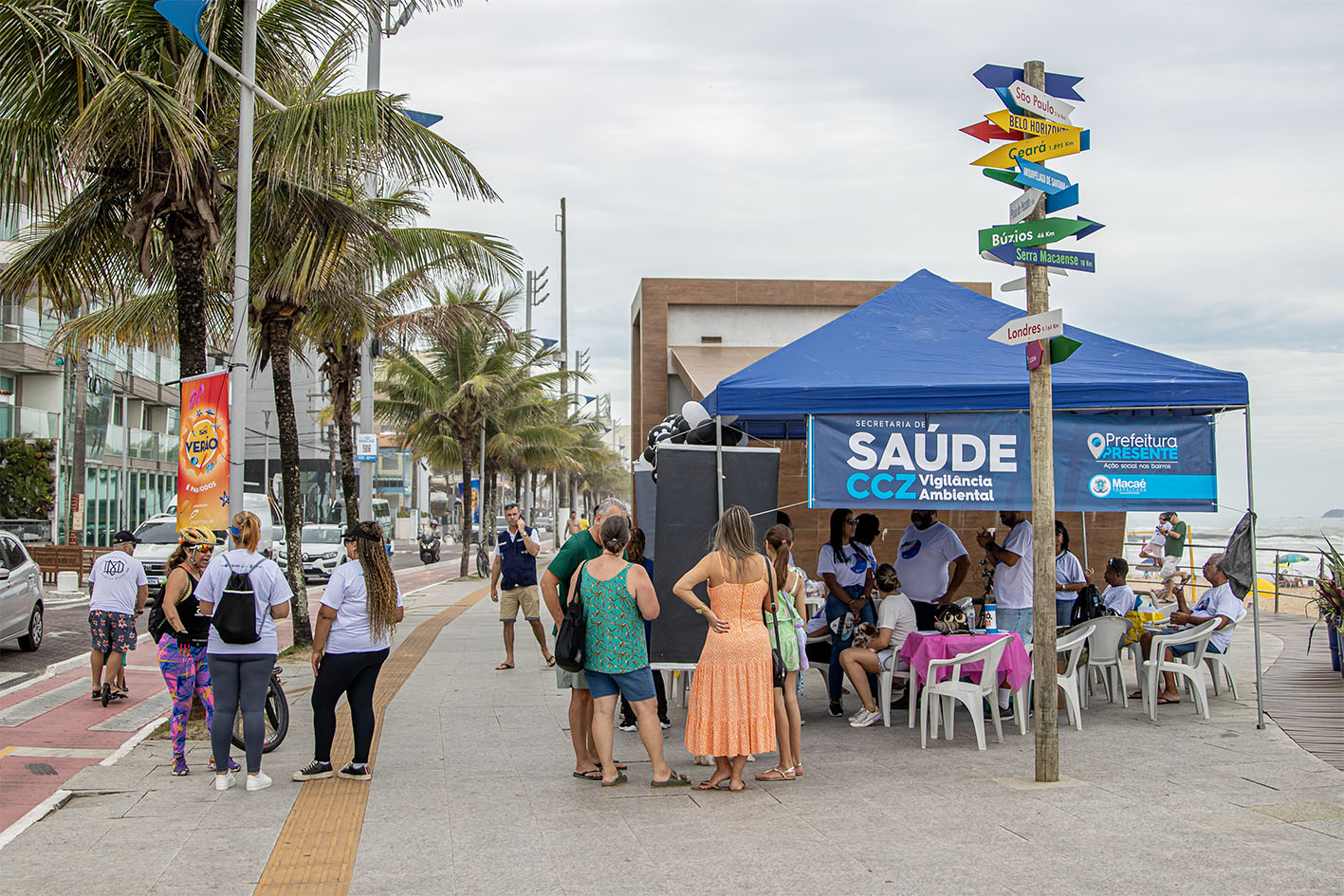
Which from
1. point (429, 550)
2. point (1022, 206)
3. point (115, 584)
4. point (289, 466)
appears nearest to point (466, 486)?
point (429, 550)

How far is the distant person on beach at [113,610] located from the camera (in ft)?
34.5

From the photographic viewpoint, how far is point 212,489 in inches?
355

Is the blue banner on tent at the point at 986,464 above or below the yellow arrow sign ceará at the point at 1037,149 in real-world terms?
below

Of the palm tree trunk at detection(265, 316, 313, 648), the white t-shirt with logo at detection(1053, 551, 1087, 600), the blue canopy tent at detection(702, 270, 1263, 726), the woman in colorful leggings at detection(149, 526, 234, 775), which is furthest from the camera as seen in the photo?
the palm tree trunk at detection(265, 316, 313, 648)

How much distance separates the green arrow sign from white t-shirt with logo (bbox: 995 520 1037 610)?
3.25 meters

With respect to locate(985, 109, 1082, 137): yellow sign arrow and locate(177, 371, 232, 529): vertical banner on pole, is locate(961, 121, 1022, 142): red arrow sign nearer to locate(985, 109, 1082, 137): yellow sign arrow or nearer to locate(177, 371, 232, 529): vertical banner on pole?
locate(985, 109, 1082, 137): yellow sign arrow

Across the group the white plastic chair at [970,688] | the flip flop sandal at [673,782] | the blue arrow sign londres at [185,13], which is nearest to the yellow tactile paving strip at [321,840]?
the flip flop sandal at [673,782]

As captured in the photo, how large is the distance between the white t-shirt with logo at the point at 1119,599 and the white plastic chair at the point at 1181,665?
923 millimetres

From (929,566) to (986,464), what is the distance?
70.7 inches

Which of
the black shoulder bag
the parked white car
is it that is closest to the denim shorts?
the black shoulder bag

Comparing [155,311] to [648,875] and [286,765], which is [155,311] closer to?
[286,765]

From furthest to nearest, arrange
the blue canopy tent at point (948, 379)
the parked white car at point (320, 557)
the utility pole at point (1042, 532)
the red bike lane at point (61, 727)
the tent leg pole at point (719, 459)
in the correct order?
1. the parked white car at point (320, 557)
2. the blue canopy tent at point (948, 379)
3. the tent leg pole at point (719, 459)
4. the red bike lane at point (61, 727)
5. the utility pole at point (1042, 532)

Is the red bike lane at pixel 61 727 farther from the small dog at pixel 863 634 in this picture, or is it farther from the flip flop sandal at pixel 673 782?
the small dog at pixel 863 634

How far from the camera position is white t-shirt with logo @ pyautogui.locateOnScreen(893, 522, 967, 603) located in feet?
32.3
